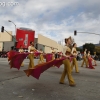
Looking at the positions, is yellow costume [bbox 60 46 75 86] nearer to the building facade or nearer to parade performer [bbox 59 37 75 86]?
parade performer [bbox 59 37 75 86]

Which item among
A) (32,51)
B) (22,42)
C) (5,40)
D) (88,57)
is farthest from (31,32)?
(32,51)

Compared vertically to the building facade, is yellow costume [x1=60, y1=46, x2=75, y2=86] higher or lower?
lower

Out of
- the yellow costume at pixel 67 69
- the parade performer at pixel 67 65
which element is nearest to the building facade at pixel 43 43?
the parade performer at pixel 67 65

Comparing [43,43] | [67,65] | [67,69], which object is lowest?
[67,69]

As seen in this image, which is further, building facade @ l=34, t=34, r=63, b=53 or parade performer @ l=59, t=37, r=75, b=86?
building facade @ l=34, t=34, r=63, b=53

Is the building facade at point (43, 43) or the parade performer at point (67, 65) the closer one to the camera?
the parade performer at point (67, 65)

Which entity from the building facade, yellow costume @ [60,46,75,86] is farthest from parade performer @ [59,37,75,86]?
the building facade

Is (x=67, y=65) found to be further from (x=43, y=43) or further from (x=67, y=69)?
(x=43, y=43)

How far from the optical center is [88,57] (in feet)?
54.4

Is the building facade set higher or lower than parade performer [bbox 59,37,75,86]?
higher

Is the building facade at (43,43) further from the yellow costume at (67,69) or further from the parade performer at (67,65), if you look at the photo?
the yellow costume at (67,69)

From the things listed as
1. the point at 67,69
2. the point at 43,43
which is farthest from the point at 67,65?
the point at 43,43

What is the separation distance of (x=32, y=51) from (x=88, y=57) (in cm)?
753

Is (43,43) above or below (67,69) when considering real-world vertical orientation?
above
